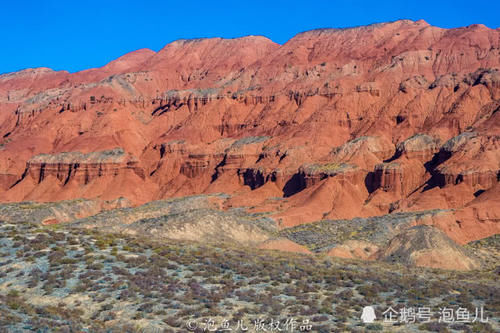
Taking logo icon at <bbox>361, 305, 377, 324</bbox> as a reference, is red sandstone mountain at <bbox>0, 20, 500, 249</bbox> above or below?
above

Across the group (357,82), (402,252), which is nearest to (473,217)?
(402,252)

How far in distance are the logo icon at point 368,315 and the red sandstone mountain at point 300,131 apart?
141 feet

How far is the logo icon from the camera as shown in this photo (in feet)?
67.1

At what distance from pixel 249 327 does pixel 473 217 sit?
167ft

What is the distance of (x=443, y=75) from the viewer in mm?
111062

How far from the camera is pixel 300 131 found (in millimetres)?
108312

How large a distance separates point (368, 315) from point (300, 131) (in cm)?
8818

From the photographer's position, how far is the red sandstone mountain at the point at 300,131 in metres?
83.1

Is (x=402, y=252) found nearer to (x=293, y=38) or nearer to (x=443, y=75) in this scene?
(x=443, y=75)

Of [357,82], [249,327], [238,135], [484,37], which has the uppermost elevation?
[484,37]

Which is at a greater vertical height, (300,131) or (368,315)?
(300,131)

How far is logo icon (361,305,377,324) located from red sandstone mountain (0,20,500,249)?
42958 millimetres

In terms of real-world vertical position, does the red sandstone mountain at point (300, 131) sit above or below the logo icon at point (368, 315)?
above

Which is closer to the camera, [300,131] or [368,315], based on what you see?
[368,315]
